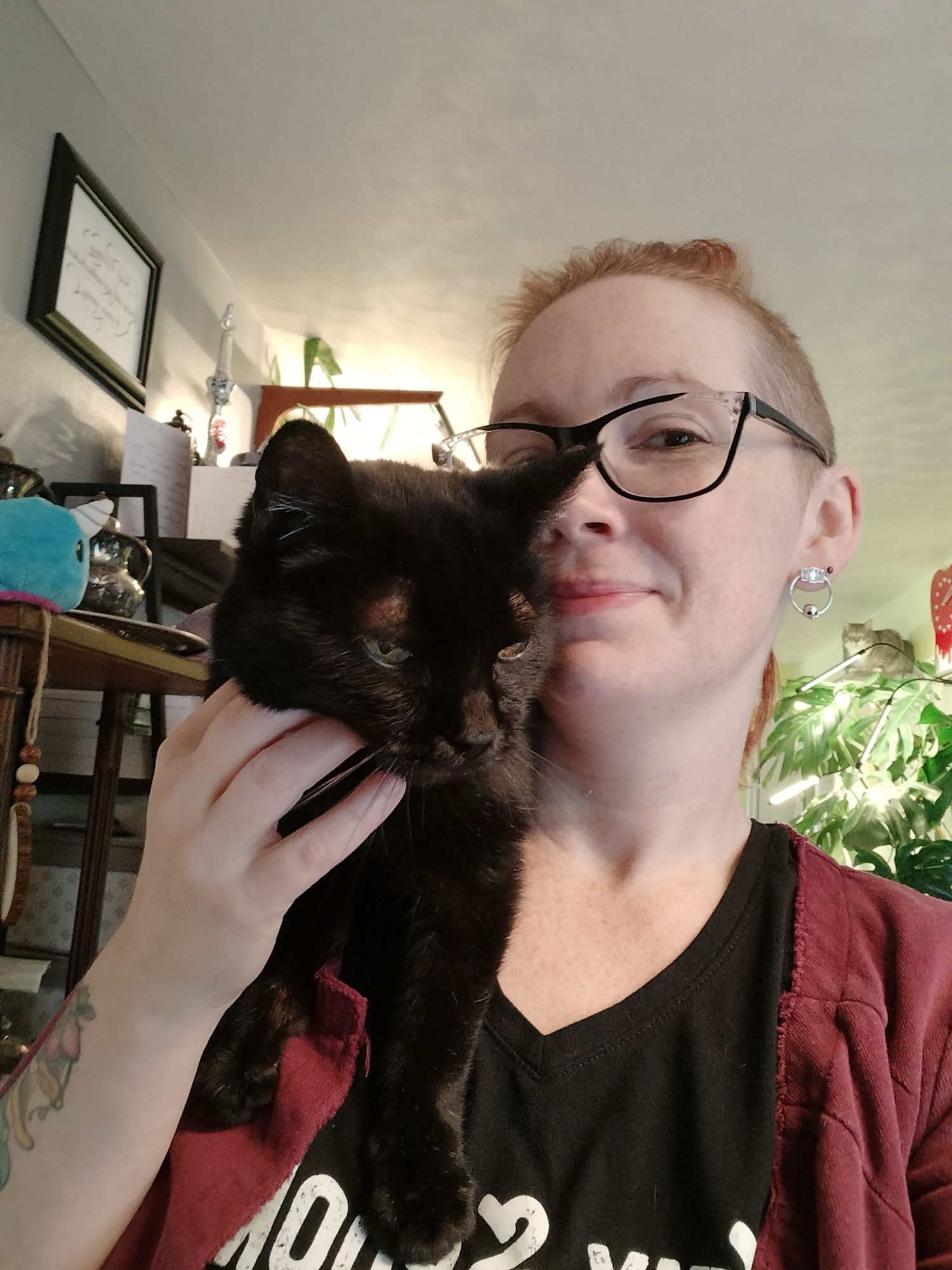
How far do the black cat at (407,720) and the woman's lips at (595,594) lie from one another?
0.13 ft

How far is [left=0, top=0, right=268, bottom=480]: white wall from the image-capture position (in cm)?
172

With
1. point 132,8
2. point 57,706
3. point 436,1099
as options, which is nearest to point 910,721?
point 436,1099

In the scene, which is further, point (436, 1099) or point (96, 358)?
Result: point (96, 358)

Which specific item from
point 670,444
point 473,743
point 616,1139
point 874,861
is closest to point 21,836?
point 473,743

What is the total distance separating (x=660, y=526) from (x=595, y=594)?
0.32 ft

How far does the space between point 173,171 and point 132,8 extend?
1.65 feet

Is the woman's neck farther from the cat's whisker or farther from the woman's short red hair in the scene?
the woman's short red hair

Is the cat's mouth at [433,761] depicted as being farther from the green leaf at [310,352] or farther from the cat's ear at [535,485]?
the green leaf at [310,352]

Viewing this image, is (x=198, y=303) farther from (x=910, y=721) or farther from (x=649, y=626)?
(x=910, y=721)

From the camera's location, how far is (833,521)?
1040 mm

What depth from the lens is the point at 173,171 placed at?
7.52 ft

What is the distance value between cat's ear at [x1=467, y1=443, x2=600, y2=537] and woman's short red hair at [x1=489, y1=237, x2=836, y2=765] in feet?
1.00

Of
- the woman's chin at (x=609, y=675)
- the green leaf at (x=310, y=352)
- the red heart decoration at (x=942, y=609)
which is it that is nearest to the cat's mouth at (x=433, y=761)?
the woman's chin at (x=609, y=675)

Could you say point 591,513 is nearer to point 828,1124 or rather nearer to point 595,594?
point 595,594
